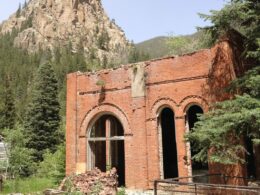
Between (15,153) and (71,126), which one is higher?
(71,126)

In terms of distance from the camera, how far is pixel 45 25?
468ft

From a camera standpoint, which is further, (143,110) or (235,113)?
(143,110)

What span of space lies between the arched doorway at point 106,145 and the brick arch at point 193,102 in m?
3.34

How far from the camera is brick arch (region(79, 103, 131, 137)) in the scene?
15480 mm

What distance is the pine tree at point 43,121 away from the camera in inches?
1486

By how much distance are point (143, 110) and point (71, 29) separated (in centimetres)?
13259

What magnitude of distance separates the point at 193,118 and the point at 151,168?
494 centimetres

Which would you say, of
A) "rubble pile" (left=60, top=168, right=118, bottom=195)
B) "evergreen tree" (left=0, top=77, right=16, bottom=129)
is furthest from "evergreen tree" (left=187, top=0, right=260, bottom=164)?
"evergreen tree" (left=0, top=77, right=16, bottom=129)

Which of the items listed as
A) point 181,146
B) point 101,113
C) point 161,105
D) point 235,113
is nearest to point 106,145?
point 101,113

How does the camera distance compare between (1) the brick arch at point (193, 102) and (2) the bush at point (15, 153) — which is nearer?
(1) the brick arch at point (193, 102)

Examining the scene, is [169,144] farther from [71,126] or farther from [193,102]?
[71,126]

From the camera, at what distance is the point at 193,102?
13.9 m

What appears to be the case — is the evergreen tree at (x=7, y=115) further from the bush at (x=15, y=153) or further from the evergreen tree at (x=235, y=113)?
the evergreen tree at (x=235, y=113)

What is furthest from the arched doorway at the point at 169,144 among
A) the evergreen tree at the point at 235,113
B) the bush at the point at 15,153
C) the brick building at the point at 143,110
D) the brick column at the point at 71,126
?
the bush at the point at 15,153
